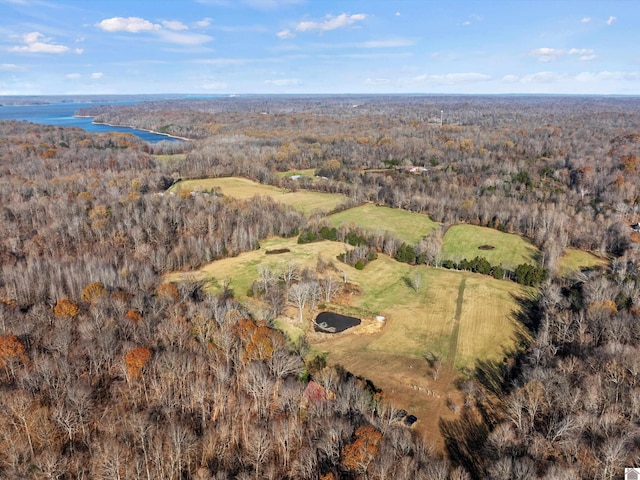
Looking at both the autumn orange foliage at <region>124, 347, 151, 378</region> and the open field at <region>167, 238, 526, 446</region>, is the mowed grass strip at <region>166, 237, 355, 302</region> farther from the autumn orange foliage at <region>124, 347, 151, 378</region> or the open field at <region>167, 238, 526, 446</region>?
the autumn orange foliage at <region>124, 347, 151, 378</region>

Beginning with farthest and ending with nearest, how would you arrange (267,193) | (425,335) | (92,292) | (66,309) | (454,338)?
(267,193)
(92,292)
(425,335)
(454,338)
(66,309)

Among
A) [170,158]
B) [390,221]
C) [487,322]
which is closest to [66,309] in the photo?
[487,322]

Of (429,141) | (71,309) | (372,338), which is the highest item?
(429,141)

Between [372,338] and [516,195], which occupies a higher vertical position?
[516,195]

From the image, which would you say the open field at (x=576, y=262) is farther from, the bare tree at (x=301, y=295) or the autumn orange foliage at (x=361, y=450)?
the autumn orange foliage at (x=361, y=450)

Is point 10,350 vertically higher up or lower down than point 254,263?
higher up

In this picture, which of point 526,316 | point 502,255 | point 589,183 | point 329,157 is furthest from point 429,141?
point 526,316

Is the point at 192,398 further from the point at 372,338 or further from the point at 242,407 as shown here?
the point at 372,338

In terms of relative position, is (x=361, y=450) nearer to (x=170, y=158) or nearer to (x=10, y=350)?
(x=10, y=350)
